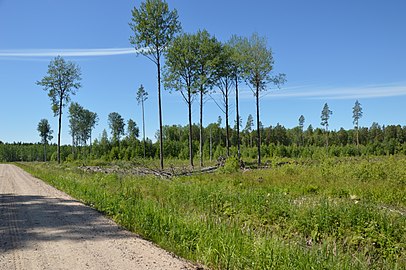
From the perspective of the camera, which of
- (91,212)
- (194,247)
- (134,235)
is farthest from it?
(91,212)

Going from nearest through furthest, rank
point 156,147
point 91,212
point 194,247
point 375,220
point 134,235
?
point 194,247 → point 375,220 → point 134,235 → point 91,212 → point 156,147

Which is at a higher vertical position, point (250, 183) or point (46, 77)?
point (46, 77)

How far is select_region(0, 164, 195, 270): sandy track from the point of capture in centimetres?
533

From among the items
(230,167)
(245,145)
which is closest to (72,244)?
(230,167)

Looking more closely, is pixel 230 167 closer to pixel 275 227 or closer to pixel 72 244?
pixel 275 227

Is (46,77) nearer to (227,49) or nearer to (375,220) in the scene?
(227,49)

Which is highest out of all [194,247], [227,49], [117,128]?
[227,49]

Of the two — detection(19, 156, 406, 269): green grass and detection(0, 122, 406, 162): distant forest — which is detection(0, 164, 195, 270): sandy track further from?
detection(0, 122, 406, 162): distant forest

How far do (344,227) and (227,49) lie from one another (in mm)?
31322

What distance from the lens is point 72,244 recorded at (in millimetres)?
6445

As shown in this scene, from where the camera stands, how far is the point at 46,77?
44719mm

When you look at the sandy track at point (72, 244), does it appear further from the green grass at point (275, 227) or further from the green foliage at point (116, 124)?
the green foliage at point (116, 124)

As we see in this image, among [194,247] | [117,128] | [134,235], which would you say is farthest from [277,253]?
[117,128]

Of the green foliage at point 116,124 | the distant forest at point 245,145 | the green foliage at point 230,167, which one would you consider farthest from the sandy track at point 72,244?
the green foliage at point 116,124
